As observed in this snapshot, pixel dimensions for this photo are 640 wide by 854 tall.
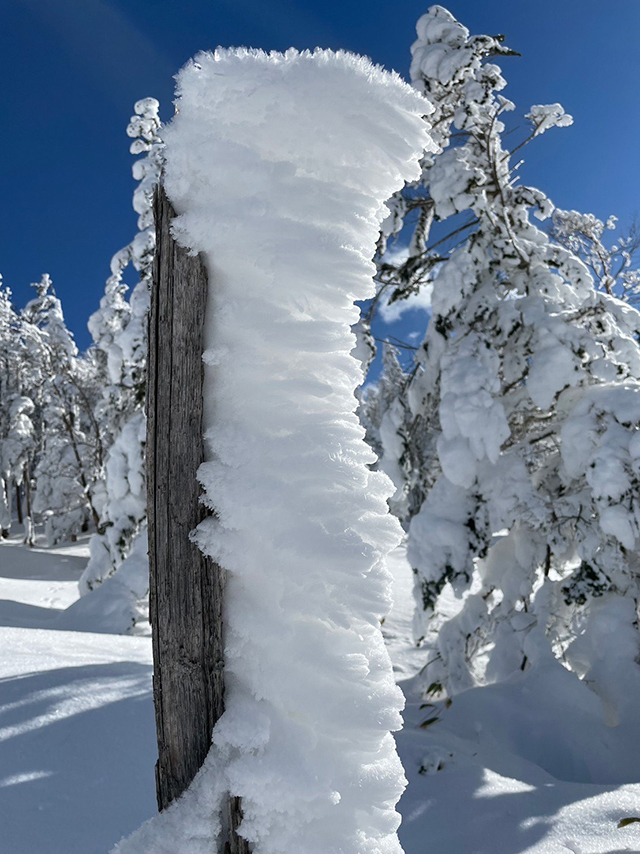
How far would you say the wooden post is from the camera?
117cm

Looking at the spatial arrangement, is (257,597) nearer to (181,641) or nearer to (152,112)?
(181,641)

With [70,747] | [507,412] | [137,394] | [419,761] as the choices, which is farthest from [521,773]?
[137,394]

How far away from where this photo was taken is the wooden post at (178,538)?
3.83 ft

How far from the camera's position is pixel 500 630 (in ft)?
16.0

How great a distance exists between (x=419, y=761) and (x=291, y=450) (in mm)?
2775

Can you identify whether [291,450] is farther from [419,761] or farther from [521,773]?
[521,773]

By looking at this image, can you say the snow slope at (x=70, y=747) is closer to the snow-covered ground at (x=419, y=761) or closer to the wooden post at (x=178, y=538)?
the snow-covered ground at (x=419, y=761)

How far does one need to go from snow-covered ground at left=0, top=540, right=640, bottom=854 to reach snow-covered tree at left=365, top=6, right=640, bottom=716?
599 mm

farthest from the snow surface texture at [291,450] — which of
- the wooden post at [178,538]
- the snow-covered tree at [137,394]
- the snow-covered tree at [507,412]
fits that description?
the snow-covered tree at [137,394]

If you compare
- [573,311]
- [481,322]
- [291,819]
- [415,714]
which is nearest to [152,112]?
[481,322]

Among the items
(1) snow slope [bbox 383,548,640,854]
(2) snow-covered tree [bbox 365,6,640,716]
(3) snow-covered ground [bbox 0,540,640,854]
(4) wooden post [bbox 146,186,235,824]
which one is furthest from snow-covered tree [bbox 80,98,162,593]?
(4) wooden post [bbox 146,186,235,824]

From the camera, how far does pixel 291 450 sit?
1.15 meters

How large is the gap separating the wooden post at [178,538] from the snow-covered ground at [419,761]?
1.17 meters

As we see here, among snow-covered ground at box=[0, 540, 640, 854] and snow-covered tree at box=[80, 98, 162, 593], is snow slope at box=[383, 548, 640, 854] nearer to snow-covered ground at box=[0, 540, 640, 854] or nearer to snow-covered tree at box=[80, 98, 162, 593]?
snow-covered ground at box=[0, 540, 640, 854]
